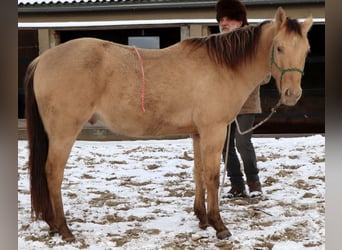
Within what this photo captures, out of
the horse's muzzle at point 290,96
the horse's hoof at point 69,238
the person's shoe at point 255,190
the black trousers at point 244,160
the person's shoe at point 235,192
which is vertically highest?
the horse's muzzle at point 290,96

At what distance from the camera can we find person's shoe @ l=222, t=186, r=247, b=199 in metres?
2.11

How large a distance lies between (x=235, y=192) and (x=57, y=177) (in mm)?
1062

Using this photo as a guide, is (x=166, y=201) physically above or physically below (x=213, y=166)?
below

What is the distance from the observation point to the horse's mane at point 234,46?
1.56 meters

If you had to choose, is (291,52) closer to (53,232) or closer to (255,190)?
(255,190)

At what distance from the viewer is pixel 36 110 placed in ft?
4.84

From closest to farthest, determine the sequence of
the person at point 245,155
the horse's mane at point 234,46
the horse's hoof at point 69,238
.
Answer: the horse's hoof at point 69,238 < the horse's mane at point 234,46 < the person at point 245,155

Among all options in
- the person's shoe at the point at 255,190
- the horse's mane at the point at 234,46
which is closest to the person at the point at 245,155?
the person's shoe at the point at 255,190

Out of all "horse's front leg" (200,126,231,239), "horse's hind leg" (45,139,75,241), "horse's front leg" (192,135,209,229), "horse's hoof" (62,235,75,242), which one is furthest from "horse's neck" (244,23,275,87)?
"horse's hoof" (62,235,75,242)

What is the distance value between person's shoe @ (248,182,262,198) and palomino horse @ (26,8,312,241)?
0.49 metres

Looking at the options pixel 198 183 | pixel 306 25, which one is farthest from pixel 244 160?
pixel 306 25

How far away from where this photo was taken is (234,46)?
1.58 m

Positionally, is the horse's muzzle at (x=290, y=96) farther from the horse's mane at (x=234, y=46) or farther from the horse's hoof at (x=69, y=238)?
the horse's hoof at (x=69, y=238)

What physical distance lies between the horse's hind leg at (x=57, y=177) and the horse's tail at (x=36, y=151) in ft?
0.08
